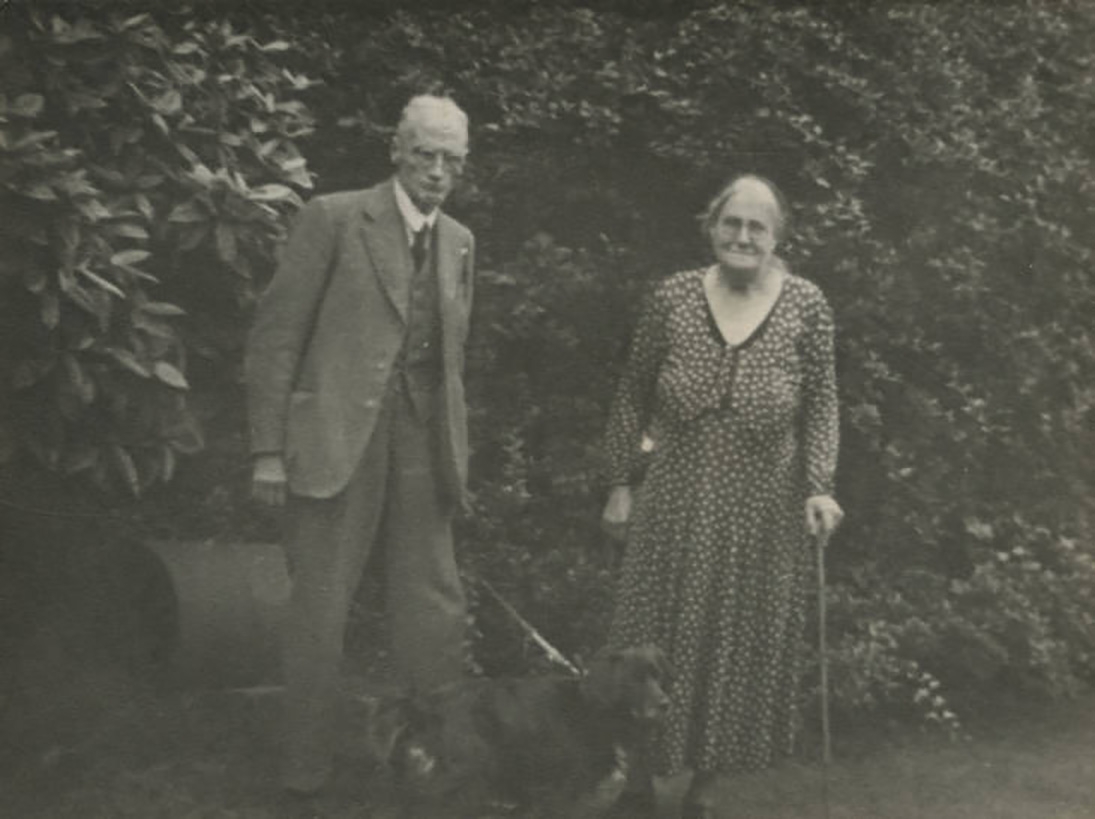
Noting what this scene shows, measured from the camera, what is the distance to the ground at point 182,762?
3986 mm

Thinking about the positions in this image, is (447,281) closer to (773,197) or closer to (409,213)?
(409,213)

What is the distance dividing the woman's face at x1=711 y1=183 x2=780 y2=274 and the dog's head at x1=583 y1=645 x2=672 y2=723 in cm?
104

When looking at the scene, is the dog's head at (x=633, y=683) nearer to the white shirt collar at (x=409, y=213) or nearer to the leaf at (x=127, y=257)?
the white shirt collar at (x=409, y=213)

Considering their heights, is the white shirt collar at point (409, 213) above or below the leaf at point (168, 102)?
below

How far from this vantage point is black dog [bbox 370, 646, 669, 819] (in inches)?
153

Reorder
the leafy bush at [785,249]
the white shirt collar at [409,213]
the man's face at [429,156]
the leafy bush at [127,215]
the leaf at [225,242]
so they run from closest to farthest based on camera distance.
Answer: the leafy bush at [127,215] < the man's face at [429,156] < the white shirt collar at [409,213] < the leaf at [225,242] < the leafy bush at [785,249]

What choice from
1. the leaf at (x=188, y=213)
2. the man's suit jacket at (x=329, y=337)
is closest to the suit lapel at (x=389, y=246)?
the man's suit jacket at (x=329, y=337)

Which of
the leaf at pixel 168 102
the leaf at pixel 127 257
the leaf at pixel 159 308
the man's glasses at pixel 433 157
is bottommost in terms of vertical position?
the leaf at pixel 159 308

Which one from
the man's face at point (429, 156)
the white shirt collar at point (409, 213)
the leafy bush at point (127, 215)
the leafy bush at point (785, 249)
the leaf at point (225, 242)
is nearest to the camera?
the leafy bush at point (127, 215)

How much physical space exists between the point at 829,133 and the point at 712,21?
53 cm

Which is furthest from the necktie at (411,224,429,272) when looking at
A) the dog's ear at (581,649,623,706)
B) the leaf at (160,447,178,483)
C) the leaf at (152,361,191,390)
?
the dog's ear at (581,649,623,706)

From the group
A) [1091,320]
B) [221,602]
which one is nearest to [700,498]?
[221,602]

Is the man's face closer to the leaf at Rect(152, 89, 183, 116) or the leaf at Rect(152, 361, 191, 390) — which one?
the leaf at Rect(152, 89, 183, 116)

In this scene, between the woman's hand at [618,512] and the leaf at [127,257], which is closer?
the leaf at [127,257]
